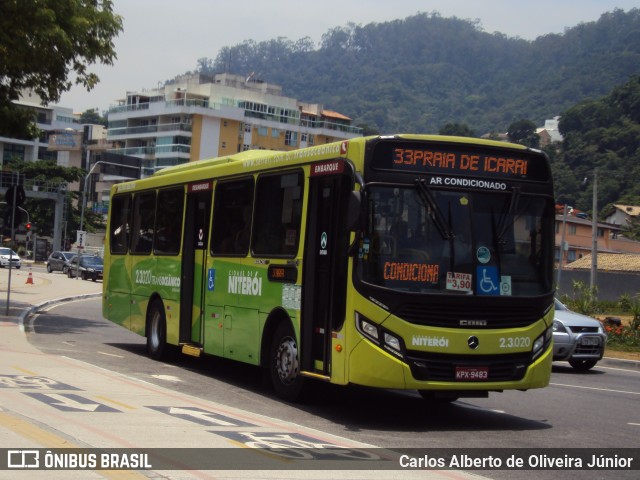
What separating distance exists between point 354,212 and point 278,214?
269cm

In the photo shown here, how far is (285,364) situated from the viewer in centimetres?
1332

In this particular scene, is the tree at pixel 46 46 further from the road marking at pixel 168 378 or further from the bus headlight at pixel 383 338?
the bus headlight at pixel 383 338

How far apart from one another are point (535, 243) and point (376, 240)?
2.09 metres

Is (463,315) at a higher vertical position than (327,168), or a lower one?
lower

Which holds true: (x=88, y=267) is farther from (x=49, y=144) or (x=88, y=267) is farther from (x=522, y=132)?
(x=522, y=132)

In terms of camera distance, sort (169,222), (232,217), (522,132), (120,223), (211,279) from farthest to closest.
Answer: (522,132), (120,223), (169,222), (211,279), (232,217)

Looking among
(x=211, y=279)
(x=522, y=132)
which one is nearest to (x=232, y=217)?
(x=211, y=279)

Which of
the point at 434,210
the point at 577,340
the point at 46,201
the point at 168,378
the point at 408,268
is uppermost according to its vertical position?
the point at 46,201

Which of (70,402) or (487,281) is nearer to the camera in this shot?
(70,402)

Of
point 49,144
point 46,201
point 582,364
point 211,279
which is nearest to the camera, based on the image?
point 211,279

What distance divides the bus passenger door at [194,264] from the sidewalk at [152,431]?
7.48 ft

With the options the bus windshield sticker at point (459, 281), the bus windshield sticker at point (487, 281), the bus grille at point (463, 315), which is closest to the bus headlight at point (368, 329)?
the bus grille at point (463, 315)

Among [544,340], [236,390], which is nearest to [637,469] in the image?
[544,340]

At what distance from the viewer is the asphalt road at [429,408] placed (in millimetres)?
11258
